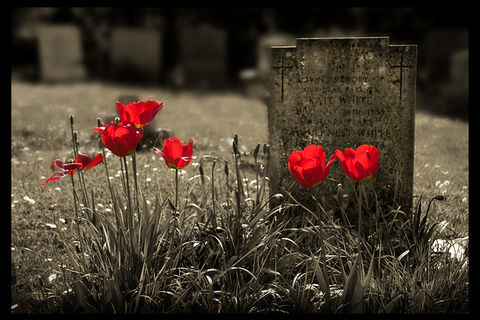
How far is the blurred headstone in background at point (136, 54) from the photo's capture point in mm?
16281

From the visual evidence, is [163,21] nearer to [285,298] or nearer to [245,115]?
[245,115]

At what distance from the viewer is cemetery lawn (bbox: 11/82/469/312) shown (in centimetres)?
393

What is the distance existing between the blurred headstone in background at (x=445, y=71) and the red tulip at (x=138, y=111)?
8779 mm


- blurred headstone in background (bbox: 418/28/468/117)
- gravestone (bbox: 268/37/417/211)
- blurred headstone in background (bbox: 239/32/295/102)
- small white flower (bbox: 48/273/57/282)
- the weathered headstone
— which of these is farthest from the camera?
the weathered headstone

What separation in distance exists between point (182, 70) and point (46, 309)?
13259 millimetres

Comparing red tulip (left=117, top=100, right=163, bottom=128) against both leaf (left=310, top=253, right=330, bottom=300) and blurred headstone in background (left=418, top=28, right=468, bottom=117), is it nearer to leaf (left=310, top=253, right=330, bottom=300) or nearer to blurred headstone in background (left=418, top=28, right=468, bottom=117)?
leaf (left=310, top=253, right=330, bottom=300)

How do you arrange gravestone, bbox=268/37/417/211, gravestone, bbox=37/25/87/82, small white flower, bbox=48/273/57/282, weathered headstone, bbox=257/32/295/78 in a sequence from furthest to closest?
gravestone, bbox=37/25/87/82
weathered headstone, bbox=257/32/295/78
gravestone, bbox=268/37/417/211
small white flower, bbox=48/273/57/282

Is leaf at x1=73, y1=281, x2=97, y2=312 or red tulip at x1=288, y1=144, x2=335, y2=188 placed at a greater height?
red tulip at x1=288, y1=144, x2=335, y2=188

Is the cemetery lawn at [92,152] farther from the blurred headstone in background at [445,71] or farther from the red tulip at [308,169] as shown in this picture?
the blurred headstone in background at [445,71]

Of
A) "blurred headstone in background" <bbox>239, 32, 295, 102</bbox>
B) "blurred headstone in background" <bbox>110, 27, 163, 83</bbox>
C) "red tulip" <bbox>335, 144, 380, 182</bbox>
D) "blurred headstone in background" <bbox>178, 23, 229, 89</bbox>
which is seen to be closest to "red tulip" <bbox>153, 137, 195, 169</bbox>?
"red tulip" <bbox>335, 144, 380, 182</bbox>

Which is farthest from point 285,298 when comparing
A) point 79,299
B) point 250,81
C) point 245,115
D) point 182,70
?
point 182,70

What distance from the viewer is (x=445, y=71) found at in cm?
1477

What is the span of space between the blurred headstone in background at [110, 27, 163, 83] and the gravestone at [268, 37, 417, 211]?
12714 millimetres

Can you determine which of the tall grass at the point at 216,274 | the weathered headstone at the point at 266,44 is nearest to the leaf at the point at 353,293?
the tall grass at the point at 216,274
